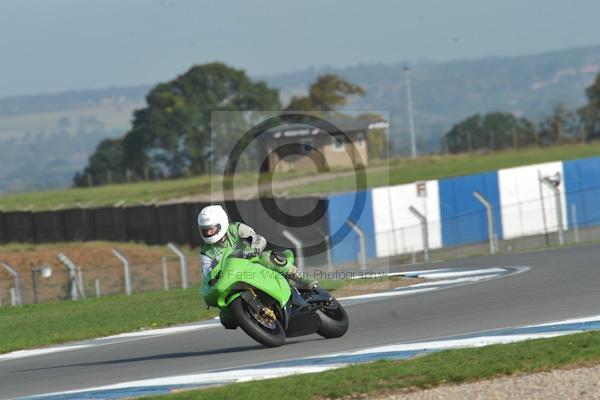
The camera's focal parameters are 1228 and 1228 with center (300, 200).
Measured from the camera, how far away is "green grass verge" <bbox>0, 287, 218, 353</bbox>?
15.9 m

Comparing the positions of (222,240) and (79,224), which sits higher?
(79,224)

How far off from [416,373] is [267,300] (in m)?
2.53

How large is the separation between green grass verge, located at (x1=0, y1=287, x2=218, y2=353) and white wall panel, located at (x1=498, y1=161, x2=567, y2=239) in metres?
12.6

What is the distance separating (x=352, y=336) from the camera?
12.4 m

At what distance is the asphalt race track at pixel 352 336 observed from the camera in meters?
11.4

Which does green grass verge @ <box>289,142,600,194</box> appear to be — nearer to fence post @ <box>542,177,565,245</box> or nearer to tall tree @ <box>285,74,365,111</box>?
fence post @ <box>542,177,565,245</box>

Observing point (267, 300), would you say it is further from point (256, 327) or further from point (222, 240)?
point (222, 240)

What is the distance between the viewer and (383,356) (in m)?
10.6

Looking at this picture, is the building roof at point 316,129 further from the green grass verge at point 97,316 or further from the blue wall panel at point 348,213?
the green grass verge at point 97,316

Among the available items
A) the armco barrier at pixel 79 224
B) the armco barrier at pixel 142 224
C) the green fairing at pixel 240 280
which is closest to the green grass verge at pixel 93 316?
the green fairing at pixel 240 280

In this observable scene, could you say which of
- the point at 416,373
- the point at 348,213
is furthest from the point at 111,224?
the point at 416,373

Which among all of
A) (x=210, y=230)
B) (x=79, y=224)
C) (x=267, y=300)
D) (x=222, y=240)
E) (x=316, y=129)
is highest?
(x=316, y=129)

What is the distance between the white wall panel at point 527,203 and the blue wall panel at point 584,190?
0.33 m

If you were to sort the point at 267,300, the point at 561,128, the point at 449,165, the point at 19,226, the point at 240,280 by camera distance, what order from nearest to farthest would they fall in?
the point at 240,280 < the point at 267,300 < the point at 19,226 < the point at 449,165 < the point at 561,128
